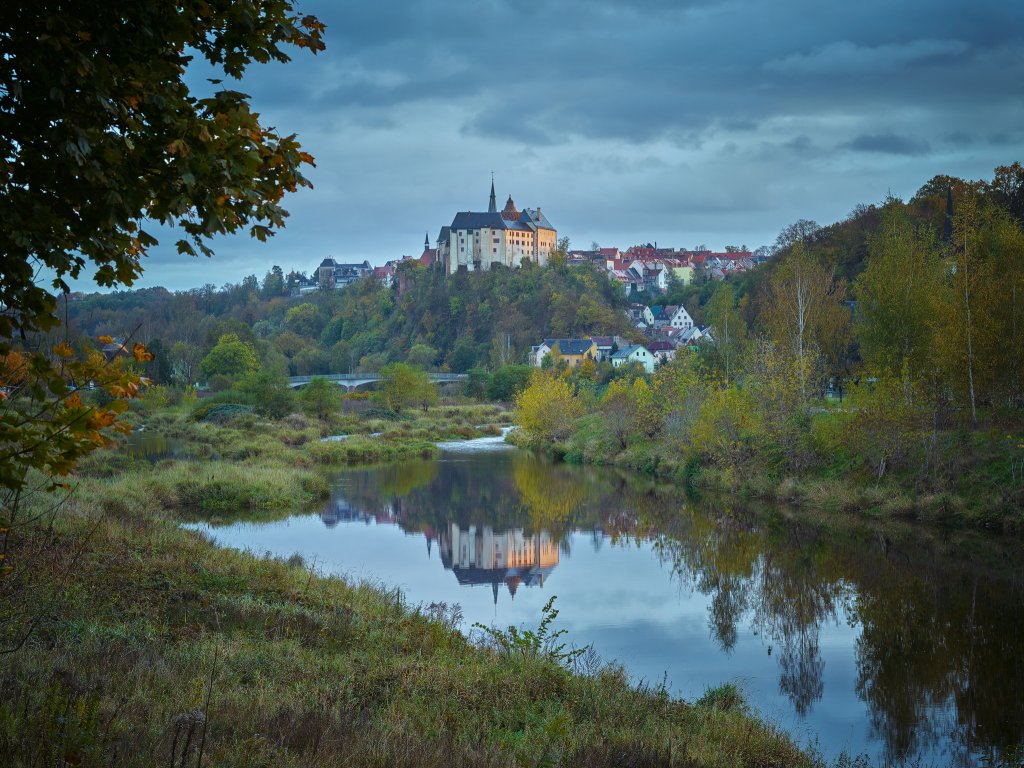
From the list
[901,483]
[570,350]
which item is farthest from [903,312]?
[570,350]

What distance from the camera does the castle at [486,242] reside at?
418 feet

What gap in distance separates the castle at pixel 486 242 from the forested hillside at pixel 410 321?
4.18 m

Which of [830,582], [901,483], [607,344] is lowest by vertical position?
[830,582]

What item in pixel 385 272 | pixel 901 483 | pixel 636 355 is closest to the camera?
pixel 901 483

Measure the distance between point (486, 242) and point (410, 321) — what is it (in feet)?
58.6

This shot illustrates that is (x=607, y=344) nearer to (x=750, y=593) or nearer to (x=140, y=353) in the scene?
(x=750, y=593)

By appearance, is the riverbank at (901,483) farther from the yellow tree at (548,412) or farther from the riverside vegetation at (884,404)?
the yellow tree at (548,412)

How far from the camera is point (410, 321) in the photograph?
11988 centimetres

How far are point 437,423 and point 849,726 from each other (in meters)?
51.5

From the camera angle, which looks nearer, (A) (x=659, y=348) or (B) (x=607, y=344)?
(A) (x=659, y=348)

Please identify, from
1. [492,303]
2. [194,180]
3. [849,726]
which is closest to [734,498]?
[849,726]

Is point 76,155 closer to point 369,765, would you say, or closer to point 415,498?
point 369,765

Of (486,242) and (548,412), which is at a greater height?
(486,242)

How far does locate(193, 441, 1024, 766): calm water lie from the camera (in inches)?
446
